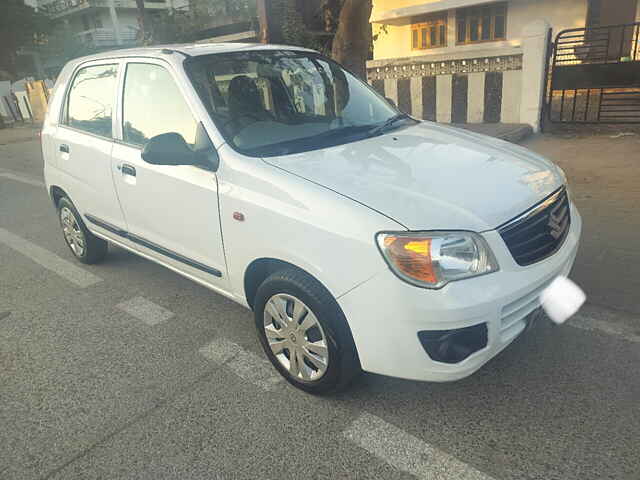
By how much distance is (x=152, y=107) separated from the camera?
3.29m

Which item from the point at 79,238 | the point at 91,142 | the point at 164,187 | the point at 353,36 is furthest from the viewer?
the point at 353,36

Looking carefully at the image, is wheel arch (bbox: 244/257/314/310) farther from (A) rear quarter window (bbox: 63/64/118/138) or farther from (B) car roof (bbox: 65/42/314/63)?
(A) rear quarter window (bbox: 63/64/118/138)

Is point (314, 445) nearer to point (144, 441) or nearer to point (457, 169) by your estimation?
point (144, 441)

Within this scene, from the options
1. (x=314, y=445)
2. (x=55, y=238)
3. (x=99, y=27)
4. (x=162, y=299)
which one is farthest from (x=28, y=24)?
(x=314, y=445)

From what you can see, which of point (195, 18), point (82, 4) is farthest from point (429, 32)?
point (82, 4)

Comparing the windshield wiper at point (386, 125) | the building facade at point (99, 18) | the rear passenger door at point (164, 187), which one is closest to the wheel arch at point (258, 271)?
the rear passenger door at point (164, 187)

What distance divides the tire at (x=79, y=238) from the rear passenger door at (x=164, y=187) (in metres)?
1.06

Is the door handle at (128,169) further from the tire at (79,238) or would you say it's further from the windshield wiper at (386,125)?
the windshield wiper at (386,125)

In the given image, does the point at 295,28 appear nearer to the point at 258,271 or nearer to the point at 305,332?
the point at 258,271

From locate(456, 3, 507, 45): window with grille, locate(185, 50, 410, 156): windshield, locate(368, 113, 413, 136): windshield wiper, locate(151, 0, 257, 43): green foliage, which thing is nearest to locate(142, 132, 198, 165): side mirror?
locate(185, 50, 410, 156): windshield

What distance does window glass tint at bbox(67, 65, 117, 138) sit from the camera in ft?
12.1

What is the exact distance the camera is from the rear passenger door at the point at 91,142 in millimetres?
3701

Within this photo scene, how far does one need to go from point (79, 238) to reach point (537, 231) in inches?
155

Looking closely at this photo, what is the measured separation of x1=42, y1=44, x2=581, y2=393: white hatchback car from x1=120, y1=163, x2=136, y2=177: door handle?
14 mm
